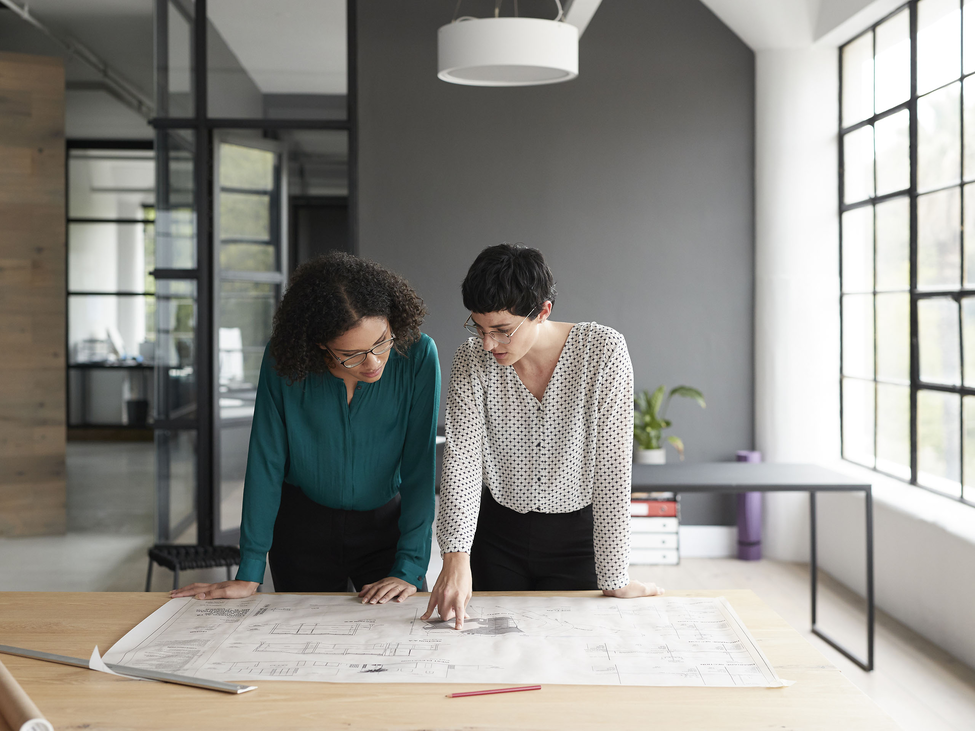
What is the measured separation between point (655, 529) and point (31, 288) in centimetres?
410

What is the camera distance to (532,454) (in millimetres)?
1801

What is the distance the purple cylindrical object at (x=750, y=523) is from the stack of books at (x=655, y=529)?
54cm

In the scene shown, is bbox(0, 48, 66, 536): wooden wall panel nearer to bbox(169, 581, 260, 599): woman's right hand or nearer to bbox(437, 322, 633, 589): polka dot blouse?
bbox(169, 581, 260, 599): woman's right hand

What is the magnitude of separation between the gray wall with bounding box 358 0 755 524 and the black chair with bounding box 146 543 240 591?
6.10ft

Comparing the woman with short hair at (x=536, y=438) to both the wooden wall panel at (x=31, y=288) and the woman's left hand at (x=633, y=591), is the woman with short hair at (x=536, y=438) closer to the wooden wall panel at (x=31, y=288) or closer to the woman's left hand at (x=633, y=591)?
the woman's left hand at (x=633, y=591)

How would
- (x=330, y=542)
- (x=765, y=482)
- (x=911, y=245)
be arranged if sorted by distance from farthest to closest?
(x=911, y=245) → (x=765, y=482) → (x=330, y=542)

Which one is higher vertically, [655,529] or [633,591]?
[633,591]

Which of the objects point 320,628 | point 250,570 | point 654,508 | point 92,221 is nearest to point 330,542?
point 250,570

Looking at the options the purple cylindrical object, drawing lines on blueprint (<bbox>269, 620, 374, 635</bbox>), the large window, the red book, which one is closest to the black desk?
the large window

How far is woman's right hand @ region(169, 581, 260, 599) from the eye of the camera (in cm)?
169

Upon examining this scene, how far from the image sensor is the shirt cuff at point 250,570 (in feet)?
5.82

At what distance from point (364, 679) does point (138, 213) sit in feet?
30.7

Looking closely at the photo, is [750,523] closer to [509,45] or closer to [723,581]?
[723,581]

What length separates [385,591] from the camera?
1.67m
